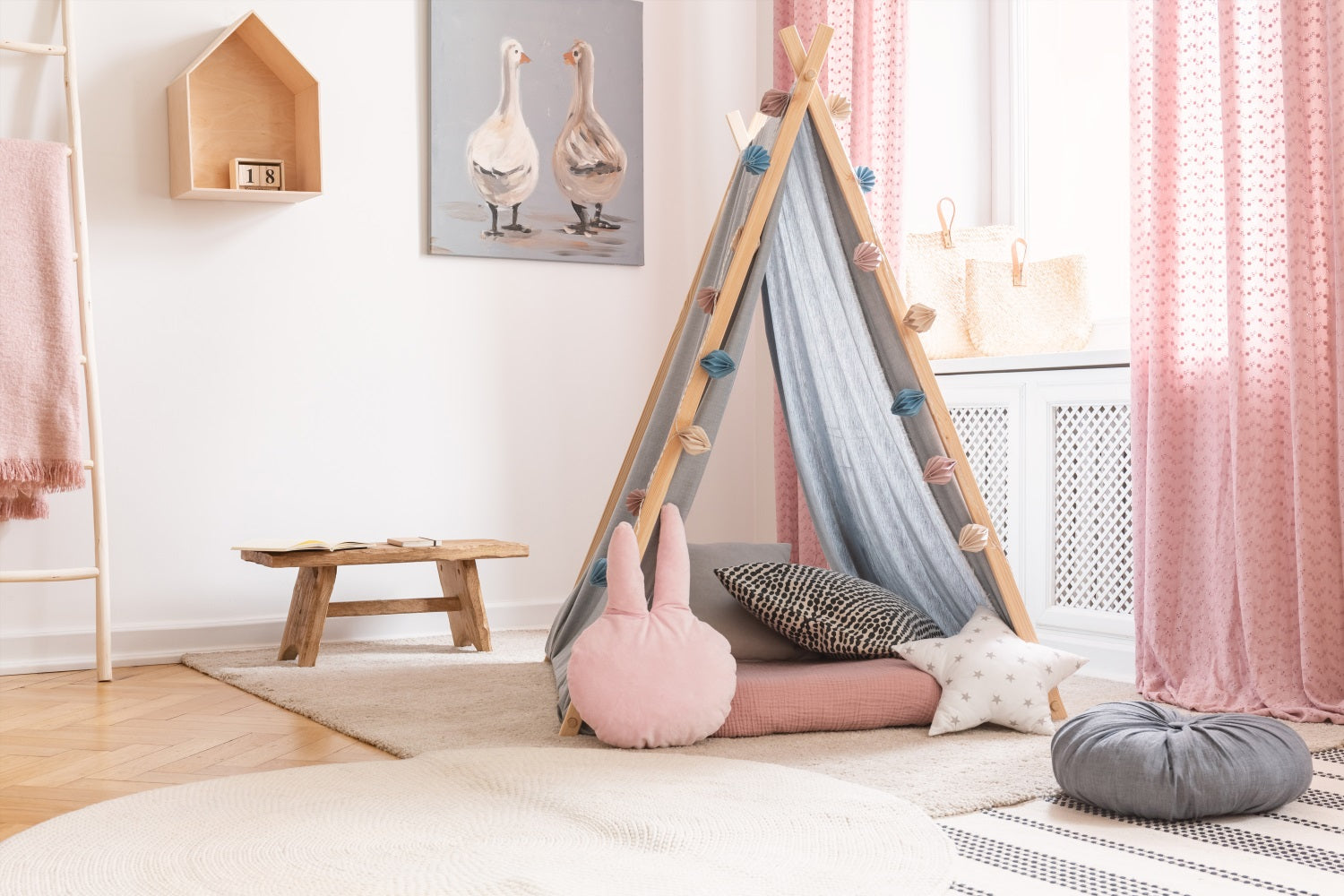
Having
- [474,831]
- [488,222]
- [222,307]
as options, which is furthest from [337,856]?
[488,222]

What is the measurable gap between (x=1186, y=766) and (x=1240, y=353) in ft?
3.73

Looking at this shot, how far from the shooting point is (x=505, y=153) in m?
3.79

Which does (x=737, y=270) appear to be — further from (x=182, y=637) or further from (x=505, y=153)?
(x=182, y=637)

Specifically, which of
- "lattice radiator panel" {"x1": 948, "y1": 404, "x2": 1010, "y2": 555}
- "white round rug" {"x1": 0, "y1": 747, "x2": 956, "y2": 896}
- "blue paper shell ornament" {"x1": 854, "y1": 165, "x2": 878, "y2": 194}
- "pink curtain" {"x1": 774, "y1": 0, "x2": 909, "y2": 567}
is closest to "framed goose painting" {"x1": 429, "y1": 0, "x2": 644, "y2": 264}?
"pink curtain" {"x1": 774, "y1": 0, "x2": 909, "y2": 567}

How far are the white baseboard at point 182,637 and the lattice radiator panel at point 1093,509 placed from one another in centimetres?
161

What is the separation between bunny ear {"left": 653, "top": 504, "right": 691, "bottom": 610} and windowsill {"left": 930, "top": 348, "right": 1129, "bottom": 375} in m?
1.24

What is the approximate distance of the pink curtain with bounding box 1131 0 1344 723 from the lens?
2.48 m

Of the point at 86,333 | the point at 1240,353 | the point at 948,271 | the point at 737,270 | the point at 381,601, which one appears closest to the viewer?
the point at 737,270

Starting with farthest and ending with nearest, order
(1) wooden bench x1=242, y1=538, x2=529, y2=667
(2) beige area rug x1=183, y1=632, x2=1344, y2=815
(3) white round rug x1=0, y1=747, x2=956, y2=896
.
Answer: (1) wooden bench x1=242, y1=538, x2=529, y2=667 < (2) beige area rug x1=183, y1=632, x2=1344, y2=815 < (3) white round rug x1=0, y1=747, x2=956, y2=896

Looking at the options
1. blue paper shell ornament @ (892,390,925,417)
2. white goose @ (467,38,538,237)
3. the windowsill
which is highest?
white goose @ (467,38,538,237)

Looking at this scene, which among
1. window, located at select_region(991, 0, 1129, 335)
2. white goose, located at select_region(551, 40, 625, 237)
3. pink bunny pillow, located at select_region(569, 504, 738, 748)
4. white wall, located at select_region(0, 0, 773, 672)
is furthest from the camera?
white goose, located at select_region(551, 40, 625, 237)

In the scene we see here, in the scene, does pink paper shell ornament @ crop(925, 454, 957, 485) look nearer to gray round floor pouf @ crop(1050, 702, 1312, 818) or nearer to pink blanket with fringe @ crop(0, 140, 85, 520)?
gray round floor pouf @ crop(1050, 702, 1312, 818)

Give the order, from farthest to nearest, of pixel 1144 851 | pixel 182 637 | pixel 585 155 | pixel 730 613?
pixel 585 155 < pixel 182 637 < pixel 730 613 < pixel 1144 851

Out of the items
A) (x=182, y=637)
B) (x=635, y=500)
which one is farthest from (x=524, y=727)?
(x=182, y=637)
